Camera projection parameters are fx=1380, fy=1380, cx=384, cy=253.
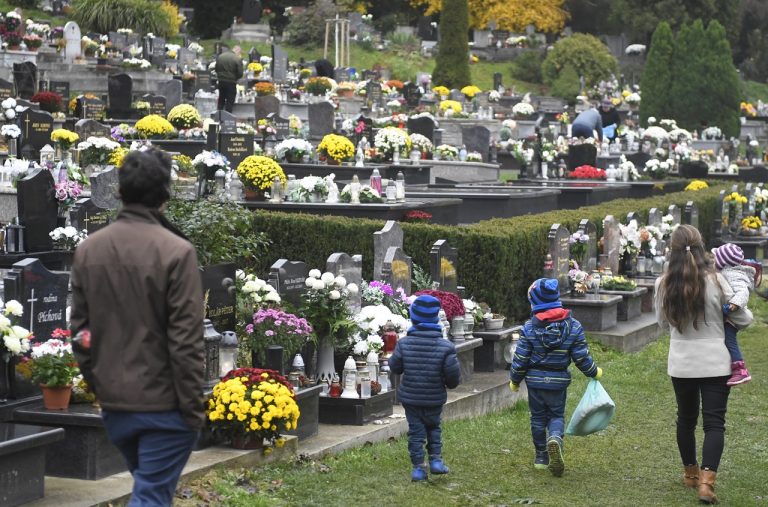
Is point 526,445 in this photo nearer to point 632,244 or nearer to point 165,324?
point 165,324

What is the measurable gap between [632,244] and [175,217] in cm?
843

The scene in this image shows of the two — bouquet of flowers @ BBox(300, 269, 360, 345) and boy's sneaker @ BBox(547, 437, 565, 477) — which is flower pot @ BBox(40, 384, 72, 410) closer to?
bouquet of flowers @ BBox(300, 269, 360, 345)

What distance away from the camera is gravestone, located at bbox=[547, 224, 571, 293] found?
1591cm

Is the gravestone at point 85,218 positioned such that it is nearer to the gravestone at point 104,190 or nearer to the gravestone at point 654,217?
the gravestone at point 104,190

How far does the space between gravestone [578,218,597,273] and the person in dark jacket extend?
8.87 metres

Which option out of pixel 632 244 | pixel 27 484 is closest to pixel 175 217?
pixel 27 484

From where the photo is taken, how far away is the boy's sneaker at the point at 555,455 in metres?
8.85

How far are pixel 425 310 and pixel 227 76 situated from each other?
→ 930 inches

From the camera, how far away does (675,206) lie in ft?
71.4

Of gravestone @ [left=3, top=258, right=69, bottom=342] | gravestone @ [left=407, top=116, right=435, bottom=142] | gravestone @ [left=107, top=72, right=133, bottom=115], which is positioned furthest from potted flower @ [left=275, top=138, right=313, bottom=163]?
gravestone @ [left=3, top=258, right=69, bottom=342]

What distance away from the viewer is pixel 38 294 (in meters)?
8.86

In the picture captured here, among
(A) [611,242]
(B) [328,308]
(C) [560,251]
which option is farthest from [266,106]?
(B) [328,308]

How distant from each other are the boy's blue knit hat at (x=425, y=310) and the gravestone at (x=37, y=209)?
6.86m

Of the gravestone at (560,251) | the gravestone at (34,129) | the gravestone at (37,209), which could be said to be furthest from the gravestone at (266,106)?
the gravestone at (37,209)
